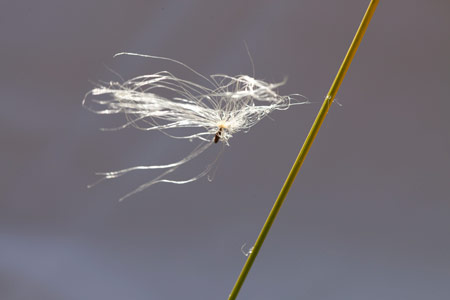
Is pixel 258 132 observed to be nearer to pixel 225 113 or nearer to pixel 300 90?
pixel 300 90

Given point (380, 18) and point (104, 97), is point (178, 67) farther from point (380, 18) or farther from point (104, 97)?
point (380, 18)

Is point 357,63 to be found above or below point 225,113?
above

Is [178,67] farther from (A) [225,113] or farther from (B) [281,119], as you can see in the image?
(A) [225,113]

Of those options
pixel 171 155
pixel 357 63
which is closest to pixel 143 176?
pixel 171 155

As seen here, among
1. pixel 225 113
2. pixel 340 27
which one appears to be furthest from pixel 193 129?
pixel 225 113

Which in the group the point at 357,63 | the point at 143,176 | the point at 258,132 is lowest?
the point at 143,176

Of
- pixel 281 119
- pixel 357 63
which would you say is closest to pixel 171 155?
pixel 281 119

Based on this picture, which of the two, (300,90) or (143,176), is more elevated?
(300,90)

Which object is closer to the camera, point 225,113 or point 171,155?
point 225,113
